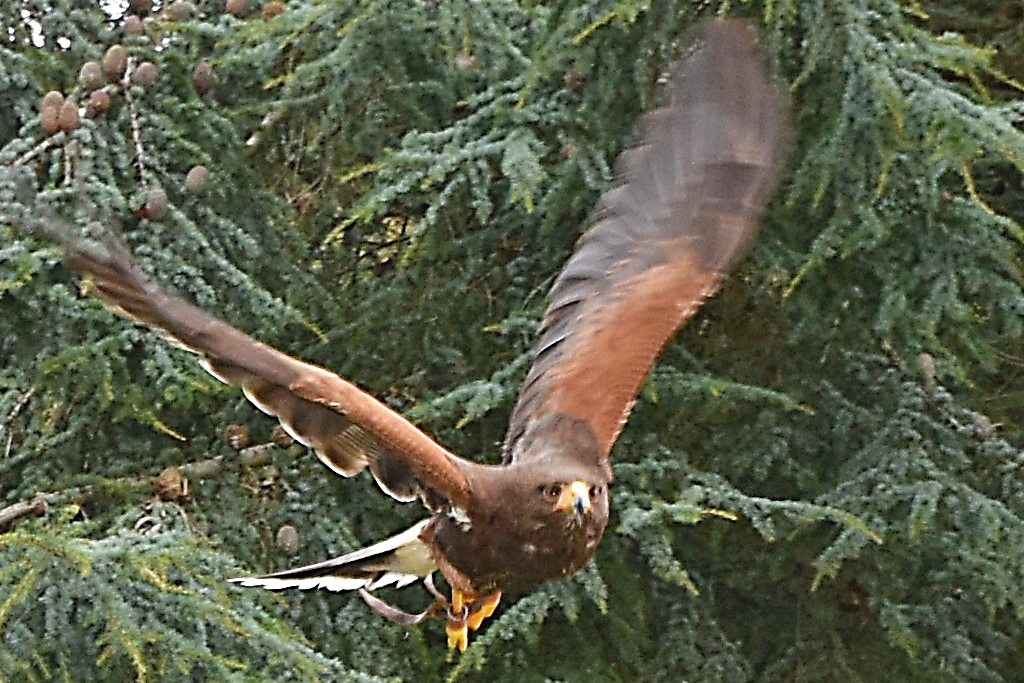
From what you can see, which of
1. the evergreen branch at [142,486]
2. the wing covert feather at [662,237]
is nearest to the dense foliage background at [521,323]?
the evergreen branch at [142,486]

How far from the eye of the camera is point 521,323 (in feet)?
10.9

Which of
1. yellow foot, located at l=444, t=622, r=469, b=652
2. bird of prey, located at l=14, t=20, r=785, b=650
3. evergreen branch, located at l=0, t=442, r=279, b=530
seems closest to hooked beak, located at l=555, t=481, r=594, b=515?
bird of prey, located at l=14, t=20, r=785, b=650

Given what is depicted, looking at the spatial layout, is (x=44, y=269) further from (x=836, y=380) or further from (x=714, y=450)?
(x=836, y=380)

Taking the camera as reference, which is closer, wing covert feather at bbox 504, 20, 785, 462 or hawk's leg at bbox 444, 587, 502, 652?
hawk's leg at bbox 444, 587, 502, 652

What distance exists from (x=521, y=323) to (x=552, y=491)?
94 cm

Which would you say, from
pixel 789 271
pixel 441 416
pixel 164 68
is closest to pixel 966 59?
pixel 789 271

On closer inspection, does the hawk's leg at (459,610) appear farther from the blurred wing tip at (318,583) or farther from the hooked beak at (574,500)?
the hooked beak at (574,500)

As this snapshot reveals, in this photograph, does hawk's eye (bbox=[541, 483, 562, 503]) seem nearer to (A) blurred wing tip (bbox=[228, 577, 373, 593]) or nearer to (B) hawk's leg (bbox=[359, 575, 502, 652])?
(B) hawk's leg (bbox=[359, 575, 502, 652])

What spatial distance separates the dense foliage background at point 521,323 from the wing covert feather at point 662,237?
0.68ft

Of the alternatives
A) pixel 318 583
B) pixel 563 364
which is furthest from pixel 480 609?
pixel 563 364

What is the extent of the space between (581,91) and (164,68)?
33.2 inches

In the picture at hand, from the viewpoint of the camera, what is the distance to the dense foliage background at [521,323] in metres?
3.11

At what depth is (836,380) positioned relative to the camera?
3678mm

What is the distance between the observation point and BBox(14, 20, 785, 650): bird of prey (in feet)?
7.22
